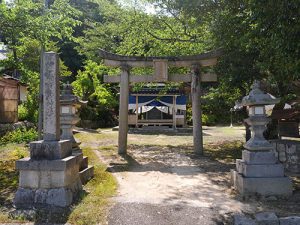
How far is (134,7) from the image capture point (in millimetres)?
15031

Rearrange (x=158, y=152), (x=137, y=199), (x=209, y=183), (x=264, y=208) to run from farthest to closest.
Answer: (x=158, y=152) → (x=209, y=183) → (x=137, y=199) → (x=264, y=208)

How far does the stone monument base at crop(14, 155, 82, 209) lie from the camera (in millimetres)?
5832

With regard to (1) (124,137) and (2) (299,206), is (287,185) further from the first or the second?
(1) (124,137)

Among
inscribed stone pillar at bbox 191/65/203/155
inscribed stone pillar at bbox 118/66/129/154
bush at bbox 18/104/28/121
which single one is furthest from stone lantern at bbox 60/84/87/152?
bush at bbox 18/104/28/121

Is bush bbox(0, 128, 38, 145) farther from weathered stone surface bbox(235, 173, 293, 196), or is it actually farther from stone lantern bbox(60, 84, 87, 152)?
weathered stone surface bbox(235, 173, 293, 196)

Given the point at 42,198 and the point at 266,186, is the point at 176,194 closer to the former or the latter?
the point at 266,186

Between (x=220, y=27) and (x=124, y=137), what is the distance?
16.5 feet

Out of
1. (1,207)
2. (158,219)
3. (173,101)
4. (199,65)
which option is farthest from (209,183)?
(173,101)

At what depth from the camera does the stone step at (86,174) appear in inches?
296

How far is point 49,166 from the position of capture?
5840 mm

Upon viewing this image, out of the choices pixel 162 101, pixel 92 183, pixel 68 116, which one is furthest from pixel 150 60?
pixel 162 101

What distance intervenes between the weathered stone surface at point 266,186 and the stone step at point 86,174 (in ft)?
11.8

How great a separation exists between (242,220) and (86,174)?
420 centimetres

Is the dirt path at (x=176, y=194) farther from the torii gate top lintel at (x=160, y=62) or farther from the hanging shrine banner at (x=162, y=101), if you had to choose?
the hanging shrine banner at (x=162, y=101)
